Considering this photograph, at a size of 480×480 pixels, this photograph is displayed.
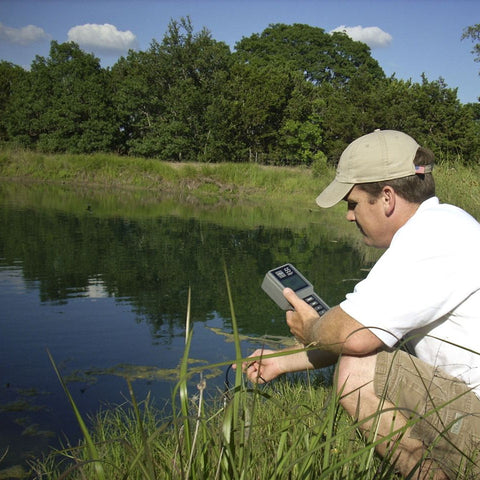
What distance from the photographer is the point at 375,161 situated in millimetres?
1798

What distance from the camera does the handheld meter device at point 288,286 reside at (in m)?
2.10

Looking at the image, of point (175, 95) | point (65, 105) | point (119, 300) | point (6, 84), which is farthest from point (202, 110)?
point (119, 300)

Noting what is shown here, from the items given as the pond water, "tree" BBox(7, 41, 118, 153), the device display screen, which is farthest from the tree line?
the device display screen

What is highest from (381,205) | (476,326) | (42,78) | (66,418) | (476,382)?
(42,78)

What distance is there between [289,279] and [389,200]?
0.55 m

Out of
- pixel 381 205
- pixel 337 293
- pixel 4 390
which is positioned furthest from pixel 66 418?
pixel 337 293

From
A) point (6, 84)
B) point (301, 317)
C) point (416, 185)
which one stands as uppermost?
point (6, 84)

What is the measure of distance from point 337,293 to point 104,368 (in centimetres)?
301

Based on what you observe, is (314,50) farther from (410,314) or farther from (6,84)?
(410,314)

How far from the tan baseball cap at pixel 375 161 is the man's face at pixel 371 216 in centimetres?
4

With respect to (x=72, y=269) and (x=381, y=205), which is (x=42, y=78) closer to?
(x=72, y=269)

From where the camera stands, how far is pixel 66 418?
288 cm

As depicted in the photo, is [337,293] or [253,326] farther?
[337,293]

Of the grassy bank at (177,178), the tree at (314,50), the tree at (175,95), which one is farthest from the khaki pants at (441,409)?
the tree at (314,50)
